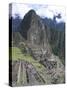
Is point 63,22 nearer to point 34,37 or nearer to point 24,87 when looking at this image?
point 34,37

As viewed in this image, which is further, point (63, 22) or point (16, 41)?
point (63, 22)

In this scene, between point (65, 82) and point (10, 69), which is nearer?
point (10, 69)

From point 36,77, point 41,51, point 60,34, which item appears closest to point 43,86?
point 36,77

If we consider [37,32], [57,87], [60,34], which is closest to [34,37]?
[37,32]

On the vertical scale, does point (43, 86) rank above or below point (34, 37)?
below

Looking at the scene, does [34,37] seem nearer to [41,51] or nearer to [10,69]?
[41,51]

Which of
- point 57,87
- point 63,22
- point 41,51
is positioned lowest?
point 57,87

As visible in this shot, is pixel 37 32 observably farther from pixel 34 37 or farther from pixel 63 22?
pixel 63 22

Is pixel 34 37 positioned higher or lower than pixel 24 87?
higher
